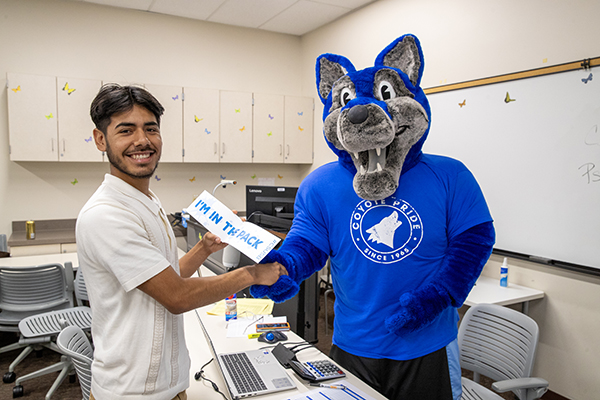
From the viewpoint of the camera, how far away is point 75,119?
404cm

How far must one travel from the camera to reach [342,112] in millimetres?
1266

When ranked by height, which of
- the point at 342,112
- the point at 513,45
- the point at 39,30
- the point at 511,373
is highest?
the point at 39,30

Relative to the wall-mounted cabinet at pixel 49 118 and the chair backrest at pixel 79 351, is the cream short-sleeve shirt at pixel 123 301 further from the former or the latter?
the wall-mounted cabinet at pixel 49 118

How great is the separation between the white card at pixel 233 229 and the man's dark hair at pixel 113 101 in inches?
12.1

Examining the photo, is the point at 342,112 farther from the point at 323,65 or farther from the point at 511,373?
the point at 511,373

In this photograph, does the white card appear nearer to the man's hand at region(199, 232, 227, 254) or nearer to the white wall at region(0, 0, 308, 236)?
the man's hand at region(199, 232, 227, 254)

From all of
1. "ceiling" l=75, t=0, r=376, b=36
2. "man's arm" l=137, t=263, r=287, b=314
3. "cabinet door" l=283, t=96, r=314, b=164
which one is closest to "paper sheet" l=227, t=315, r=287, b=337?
"man's arm" l=137, t=263, r=287, b=314

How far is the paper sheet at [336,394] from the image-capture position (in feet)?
4.35

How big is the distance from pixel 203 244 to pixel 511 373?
1.48m

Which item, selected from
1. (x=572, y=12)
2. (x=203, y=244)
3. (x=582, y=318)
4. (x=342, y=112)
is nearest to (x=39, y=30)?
(x=203, y=244)

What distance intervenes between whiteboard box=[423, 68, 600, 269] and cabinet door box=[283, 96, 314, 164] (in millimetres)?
2195

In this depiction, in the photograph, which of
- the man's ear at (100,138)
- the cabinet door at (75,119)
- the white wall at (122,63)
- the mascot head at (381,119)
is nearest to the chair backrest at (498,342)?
the mascot head at (381,119)

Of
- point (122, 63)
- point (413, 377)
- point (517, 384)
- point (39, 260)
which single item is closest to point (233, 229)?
point (413, 377)

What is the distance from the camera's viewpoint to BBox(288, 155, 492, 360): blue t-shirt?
1286mm
